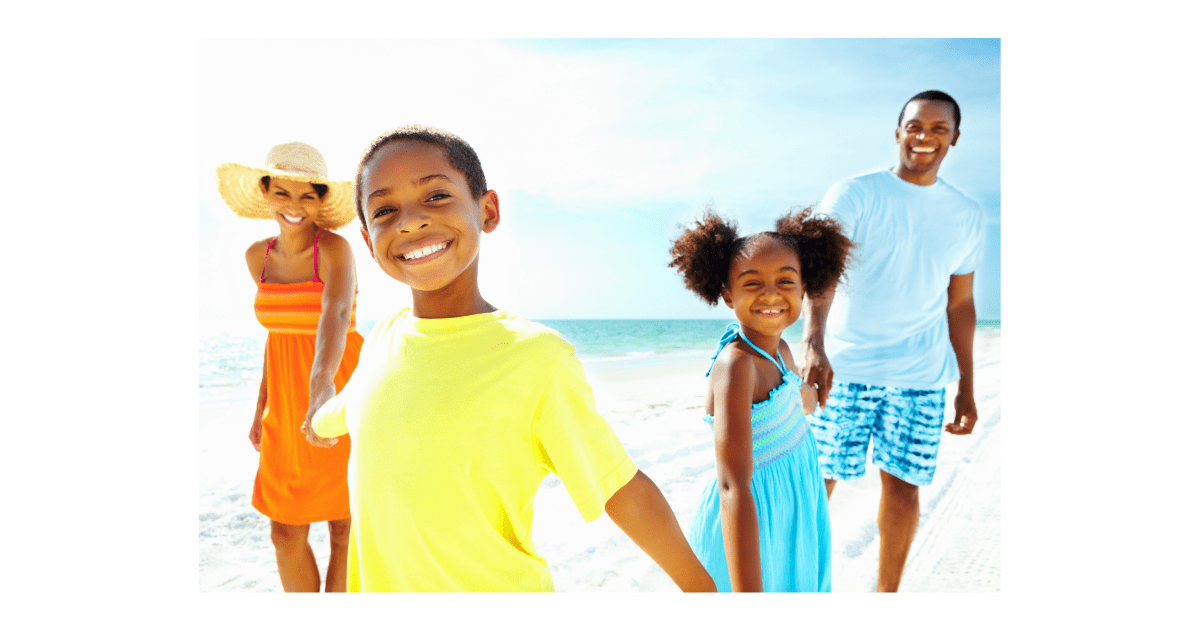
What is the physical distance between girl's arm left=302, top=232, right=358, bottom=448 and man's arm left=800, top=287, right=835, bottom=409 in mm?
1372

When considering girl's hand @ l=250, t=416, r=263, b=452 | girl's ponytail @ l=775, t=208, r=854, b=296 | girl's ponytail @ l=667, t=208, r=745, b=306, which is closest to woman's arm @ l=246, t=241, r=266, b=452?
girl's hand @ l=250, t=416, r=263, b=452

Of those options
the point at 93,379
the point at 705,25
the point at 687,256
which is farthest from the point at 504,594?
the point at 705,25

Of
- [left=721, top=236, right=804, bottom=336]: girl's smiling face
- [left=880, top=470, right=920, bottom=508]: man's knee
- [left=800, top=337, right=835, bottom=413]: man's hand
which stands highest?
[left=721, top=236, right=804, bottom=336]: girl's smiling face

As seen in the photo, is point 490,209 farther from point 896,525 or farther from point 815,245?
point 896,525

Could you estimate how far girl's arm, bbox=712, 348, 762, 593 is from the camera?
165 cm

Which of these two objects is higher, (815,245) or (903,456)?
(815,245)

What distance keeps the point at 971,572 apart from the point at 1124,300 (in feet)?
4.19

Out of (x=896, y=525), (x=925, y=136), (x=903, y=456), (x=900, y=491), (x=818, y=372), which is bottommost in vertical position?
(x=896, y=525)

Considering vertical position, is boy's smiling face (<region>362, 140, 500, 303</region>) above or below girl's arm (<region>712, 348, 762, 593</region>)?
above

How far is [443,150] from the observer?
1.35m

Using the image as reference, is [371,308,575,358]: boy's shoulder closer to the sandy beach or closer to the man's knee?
the sandy beach

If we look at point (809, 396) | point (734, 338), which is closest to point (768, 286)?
point (734, 338)

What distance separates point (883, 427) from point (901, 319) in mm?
392

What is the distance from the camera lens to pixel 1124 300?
2283mm
